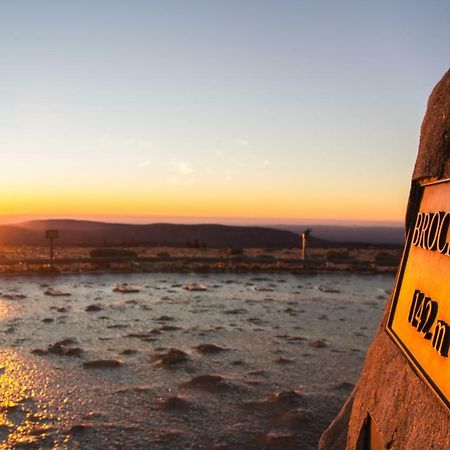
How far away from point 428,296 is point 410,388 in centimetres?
49

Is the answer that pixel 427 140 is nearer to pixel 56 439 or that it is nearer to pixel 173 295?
pixel 56 439

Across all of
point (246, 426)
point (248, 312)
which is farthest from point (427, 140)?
point (248, 312)

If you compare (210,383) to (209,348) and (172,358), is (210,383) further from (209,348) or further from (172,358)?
(209,348)

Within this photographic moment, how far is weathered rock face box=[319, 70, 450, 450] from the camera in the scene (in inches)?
92.0

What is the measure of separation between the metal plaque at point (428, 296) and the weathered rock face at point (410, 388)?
0.35 feet

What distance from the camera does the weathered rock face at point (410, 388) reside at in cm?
234

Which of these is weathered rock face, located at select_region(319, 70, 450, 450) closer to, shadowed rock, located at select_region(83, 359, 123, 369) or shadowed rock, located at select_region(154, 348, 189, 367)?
shadowed rock, located at select_region(154, 348, 189, 367)

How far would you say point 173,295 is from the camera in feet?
45.5

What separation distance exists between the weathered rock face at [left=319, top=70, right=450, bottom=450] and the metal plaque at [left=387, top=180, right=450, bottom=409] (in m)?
0.11

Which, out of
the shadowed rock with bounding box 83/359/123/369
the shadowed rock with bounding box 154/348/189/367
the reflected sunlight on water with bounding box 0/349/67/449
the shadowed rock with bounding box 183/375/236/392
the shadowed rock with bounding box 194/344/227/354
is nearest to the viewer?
the reflected sunlight on water with bounding box 0/349/67/449

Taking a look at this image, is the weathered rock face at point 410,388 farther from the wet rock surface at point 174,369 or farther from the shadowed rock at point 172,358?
the shadowed rock at point 172,358

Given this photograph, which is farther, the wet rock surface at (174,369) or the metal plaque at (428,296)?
the wet rock surface at (174,369)

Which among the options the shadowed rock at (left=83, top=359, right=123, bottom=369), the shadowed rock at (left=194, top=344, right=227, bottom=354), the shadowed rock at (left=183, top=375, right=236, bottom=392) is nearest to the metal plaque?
the shadowed rock at (left=183, top=375, right=236, bottom=392)

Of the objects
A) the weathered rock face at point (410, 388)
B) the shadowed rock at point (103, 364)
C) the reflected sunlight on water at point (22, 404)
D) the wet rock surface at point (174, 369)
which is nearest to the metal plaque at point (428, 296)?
the weathered rock face at point (410, 388)
